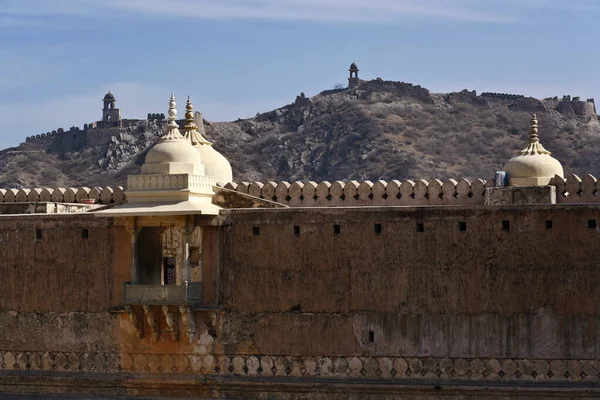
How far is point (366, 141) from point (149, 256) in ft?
164

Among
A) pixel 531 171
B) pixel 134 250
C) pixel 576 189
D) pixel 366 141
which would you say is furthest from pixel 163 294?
pixel 366 141

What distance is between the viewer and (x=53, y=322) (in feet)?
74.8

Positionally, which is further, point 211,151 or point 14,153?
point 14,153

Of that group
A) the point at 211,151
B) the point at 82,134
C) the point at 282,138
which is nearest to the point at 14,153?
the point at 82,134

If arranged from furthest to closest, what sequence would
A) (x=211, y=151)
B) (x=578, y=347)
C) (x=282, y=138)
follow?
1. (x=282, y=138)
2. (x=211, y=151)
3. (x=578, y=347)

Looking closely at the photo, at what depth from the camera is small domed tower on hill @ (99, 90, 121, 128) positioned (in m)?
76.8

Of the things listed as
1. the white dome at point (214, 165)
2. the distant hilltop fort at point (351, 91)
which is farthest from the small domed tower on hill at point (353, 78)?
the white dome at point (214, 165)

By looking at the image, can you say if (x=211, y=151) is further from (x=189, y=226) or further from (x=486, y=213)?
(x=486, y=213)

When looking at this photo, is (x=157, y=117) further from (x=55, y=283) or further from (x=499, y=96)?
(x=55, y=283)

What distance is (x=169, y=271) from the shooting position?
23.9 metres

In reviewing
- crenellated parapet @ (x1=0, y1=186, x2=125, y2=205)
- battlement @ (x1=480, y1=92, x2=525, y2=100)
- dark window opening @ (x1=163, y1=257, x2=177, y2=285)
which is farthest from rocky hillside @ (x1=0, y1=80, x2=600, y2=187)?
dark window opening @ (x1=163, y1=257, x2=177, y2=285)

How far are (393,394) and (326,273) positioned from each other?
5.74 feet

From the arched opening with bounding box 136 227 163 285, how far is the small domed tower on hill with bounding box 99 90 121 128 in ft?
176

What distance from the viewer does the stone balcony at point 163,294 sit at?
71.6 ft
